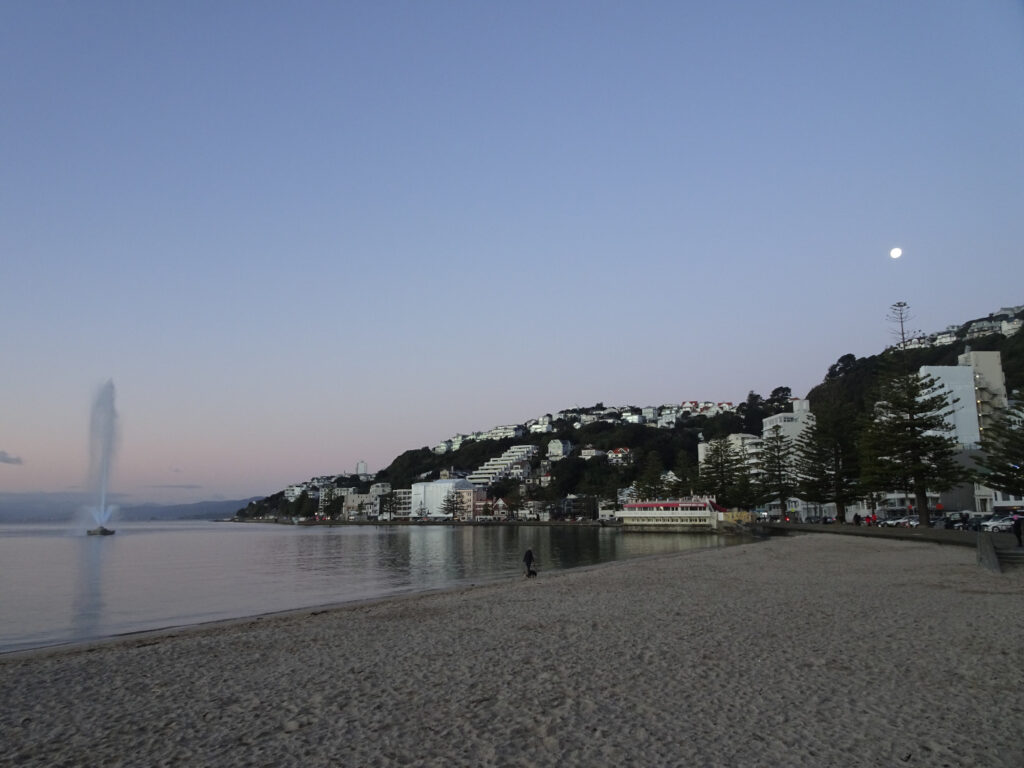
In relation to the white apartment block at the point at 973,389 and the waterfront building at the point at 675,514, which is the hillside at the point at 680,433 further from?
the waterfront building at the point at 675,514

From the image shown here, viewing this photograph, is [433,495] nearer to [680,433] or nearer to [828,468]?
[680,433]

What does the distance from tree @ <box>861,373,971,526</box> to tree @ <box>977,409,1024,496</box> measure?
11.8 feet

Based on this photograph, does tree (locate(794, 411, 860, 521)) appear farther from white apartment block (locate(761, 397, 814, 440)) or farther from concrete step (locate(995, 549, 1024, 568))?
concrete step (locate(995, 549, 1024, 568))

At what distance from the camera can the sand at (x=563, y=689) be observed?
528cm

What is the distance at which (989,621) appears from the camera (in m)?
9.89

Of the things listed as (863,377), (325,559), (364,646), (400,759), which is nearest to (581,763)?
(400,759)

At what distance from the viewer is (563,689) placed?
6953mm

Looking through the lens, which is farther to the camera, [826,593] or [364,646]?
[826,593]

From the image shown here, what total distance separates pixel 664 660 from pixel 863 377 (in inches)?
4214

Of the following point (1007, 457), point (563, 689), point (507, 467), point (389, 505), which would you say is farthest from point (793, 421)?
point (389, 505)

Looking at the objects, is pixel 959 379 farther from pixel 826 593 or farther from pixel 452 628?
pixel 452 628

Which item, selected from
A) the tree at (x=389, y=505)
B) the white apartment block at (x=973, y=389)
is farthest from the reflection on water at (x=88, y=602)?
the tree at (x=389, y=505)

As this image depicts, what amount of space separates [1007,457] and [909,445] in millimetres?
5743

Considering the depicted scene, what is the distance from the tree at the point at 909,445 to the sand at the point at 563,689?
2558 cm
